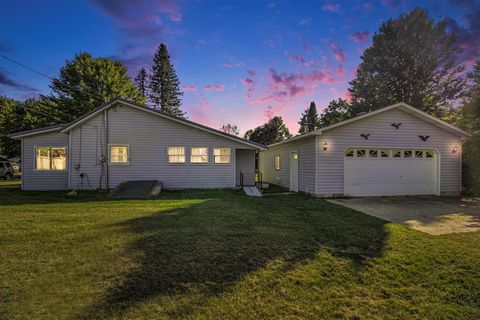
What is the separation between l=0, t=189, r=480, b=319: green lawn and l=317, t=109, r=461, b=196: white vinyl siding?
5.12 m

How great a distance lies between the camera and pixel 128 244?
4723mm

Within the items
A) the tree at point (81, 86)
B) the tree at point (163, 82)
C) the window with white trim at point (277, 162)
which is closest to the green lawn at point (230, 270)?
the window with white trim at point (277, 162)

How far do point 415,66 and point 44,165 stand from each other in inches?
1303

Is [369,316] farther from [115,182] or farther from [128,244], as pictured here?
[115,182]

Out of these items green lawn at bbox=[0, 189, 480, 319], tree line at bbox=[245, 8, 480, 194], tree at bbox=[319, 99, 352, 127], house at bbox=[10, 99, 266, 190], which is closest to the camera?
green lawn at bbox=[0, 189, 480, 319]

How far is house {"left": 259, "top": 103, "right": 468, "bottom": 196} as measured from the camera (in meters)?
11.6

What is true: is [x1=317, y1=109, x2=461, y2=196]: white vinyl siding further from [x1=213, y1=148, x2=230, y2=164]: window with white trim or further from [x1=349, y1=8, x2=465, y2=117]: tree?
[x1=349, y1=8, x2=465, y2=117]: tree

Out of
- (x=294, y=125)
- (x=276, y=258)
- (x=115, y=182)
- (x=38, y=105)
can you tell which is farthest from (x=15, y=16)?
(x=294, y=125)

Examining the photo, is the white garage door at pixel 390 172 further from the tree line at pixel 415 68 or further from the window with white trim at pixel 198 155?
the tree line at pixel 415 68

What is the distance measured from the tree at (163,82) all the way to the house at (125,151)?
27.7 meters

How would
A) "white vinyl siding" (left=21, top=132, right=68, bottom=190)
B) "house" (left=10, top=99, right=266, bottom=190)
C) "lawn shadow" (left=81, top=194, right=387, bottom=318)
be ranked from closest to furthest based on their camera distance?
"lawn shadow" (left=81, top=194, right=387, bottom=318) → "house" (left=10, top=99, right=266, bottom=190) → "white vinyl siding" (left=21, top=132, right=68, bottom=190)

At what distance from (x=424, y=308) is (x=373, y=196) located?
10102mm

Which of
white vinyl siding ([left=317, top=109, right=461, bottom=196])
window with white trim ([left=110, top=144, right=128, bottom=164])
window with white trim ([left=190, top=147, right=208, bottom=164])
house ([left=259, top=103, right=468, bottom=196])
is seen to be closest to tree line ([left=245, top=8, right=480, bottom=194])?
white vinyl siding ([left=317, top=109, right=461, bottom=196])

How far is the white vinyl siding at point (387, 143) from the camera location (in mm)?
11570
